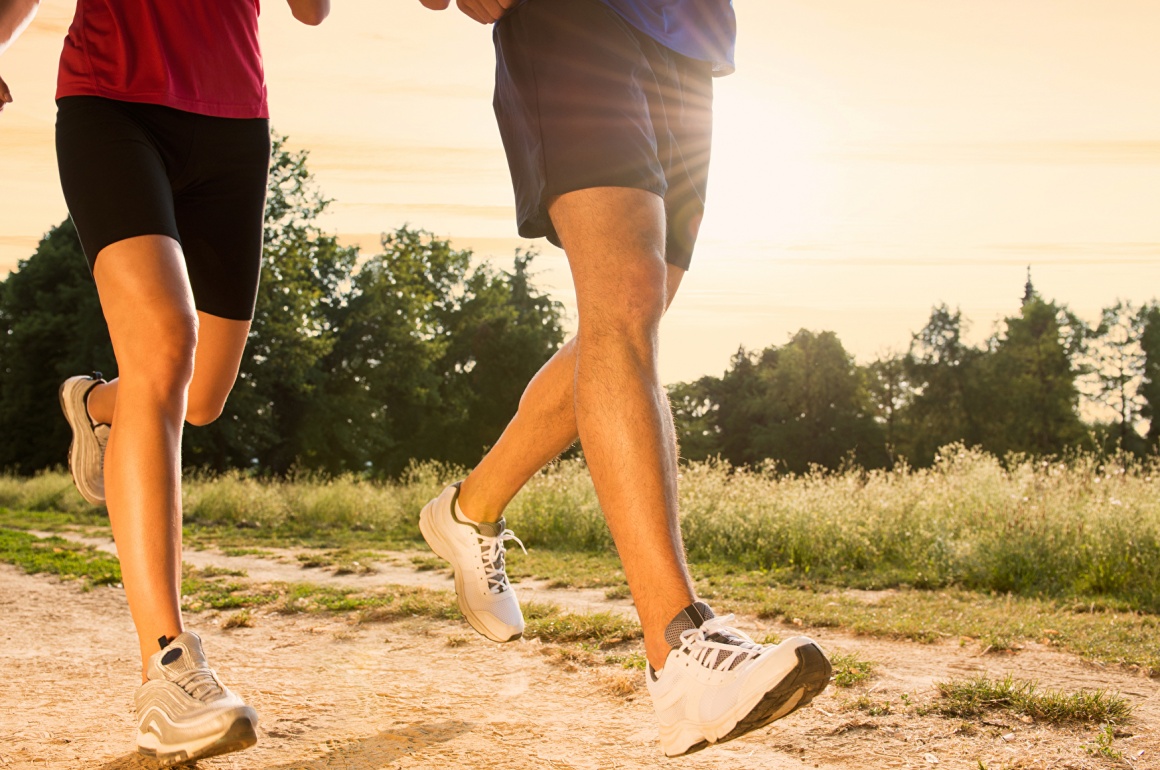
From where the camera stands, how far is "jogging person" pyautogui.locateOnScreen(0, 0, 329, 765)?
88.5 inches

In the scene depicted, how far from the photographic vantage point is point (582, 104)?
6.97 ft

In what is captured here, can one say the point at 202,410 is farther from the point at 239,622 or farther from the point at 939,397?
the point at 939,397

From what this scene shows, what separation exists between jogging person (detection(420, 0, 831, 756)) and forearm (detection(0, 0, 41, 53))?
142cm

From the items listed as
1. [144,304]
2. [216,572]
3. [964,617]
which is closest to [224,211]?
[144,304]

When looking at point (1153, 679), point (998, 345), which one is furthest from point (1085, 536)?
point (998, 345)

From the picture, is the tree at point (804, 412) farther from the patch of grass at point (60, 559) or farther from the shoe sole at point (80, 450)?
the shoe sole at point (80, 450)

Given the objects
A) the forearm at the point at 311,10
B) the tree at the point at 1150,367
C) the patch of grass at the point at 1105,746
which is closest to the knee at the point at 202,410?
the forearm at the point at 311,10

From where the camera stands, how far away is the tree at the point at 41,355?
37344 mm

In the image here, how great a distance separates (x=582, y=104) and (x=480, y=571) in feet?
4.84

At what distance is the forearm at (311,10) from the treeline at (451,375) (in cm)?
2637

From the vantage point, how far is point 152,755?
2.15 metres

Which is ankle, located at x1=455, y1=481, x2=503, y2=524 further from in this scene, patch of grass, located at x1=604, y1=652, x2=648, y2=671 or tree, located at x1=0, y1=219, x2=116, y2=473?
tree, located at x1=0, y1=219, x2=116, y2=473

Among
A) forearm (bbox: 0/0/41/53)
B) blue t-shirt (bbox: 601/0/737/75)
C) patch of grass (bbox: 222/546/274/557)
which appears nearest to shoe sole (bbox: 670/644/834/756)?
blue t-shirt (bbox: 601/0/737/75)

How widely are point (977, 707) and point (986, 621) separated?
2452 millimetres
